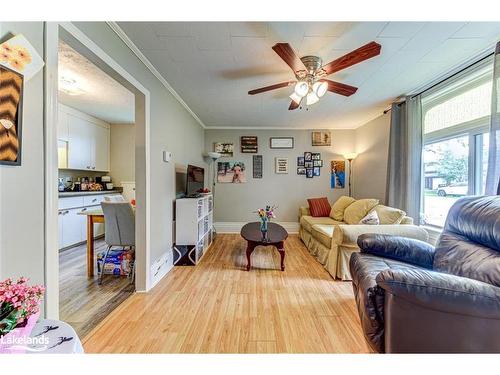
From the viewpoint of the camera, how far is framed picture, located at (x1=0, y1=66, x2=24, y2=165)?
0.99 meters

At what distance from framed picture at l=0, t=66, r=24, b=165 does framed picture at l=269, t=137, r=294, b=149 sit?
424 centimetres

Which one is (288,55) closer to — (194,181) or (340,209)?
(194,181)

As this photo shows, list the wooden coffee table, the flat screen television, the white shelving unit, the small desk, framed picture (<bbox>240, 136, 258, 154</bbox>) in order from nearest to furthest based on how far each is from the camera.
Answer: the small desk
the wooden coffee table
the white shelving unit
the flat screen television
framed picture (<bbox>240, 136, 258, 154</bbox>)

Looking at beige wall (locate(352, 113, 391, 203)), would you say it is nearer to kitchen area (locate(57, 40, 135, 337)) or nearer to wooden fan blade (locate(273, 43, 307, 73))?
wooden fan blade (locate(273, 43, 307, 73))

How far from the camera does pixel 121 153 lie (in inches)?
189

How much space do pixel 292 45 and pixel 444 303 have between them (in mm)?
2101

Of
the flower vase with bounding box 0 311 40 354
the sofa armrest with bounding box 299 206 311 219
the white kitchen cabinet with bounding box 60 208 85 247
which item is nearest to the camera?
the flower vase with bounding box 0 311 40 354

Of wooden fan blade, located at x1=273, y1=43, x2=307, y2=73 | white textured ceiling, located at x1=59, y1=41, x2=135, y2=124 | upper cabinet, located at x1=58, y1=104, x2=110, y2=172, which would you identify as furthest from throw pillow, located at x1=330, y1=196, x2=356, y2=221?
upper cabinet, located at x1=58, y1=104, x2=110, y2=172

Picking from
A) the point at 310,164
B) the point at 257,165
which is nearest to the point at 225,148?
the point at 257,165

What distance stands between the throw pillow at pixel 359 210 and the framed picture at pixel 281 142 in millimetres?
1964

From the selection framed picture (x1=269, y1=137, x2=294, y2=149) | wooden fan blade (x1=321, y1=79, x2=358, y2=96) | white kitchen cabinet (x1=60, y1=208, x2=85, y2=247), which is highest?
wooden fan blade (x1=321, y1=79, x2=358, y2=96)

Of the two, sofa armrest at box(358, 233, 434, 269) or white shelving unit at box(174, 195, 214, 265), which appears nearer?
sofa armrest at box(358, 233, 434, 269)
